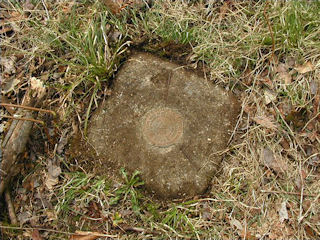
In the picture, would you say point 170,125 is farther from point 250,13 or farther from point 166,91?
point 250,13

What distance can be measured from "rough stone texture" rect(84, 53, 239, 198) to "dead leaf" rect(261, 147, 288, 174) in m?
0.32

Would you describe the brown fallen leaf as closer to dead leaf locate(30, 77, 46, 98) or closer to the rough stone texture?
the rough stone texture

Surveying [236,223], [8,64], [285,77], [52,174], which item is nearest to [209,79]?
[285,77]

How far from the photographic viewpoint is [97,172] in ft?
8.34

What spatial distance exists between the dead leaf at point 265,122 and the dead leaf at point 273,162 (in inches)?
7.1

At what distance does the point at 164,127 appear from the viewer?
2.52 m

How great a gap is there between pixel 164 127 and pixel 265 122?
2.63 ft

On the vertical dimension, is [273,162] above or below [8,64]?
below

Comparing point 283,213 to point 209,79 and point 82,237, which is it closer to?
point 209,79

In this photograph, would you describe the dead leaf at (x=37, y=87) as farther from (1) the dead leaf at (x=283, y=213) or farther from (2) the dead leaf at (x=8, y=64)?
(1) the dead leaf at (x=283, y=213)

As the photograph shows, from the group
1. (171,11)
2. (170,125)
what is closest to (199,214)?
(170,125)

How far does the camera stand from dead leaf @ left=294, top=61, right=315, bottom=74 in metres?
2.62

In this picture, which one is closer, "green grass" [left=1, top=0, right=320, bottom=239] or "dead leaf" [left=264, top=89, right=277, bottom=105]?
"green grass" [left=1, top=0, right=320, bottom=239]

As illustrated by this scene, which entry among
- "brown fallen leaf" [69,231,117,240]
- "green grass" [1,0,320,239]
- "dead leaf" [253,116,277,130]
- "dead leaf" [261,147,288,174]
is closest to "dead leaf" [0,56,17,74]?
"green grass" [1,0,320,239]
